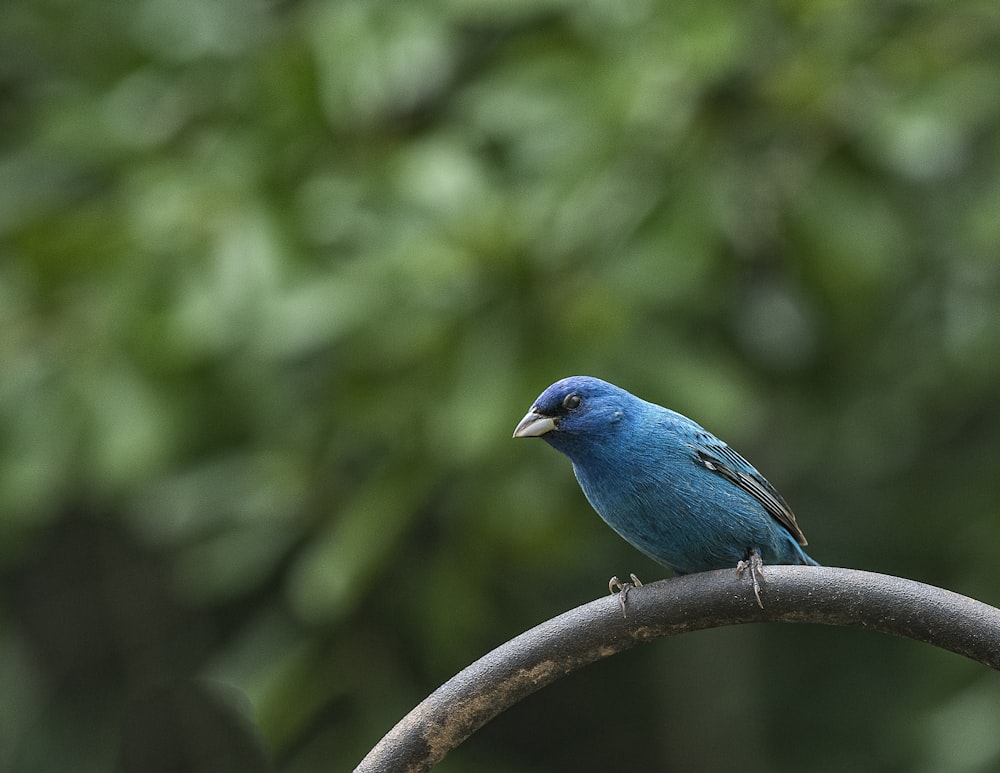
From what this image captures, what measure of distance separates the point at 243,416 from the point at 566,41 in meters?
1.50

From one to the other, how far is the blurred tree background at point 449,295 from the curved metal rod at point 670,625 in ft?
4.32

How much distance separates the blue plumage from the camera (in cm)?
269

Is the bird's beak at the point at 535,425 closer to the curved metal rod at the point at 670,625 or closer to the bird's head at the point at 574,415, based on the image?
the bird's head at the point at 574,415

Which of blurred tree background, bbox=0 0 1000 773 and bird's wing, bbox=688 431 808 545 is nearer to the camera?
bird's wing, bbox=688 431 808 545

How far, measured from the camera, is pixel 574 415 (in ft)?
9.21

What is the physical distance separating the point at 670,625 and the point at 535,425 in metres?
0.82

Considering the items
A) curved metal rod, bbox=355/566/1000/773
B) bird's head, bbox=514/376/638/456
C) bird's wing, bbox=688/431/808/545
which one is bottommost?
curved metal rod, bbox=355/566/1000/773

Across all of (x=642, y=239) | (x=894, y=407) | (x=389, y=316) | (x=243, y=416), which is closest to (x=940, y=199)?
(x=894, y=407)

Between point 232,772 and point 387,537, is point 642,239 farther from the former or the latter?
point 232,772

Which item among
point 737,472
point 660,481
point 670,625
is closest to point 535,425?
point 660,481

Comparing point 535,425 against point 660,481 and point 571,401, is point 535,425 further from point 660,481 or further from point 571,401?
point 660,481

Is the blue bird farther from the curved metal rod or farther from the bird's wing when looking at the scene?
the curved metal rod

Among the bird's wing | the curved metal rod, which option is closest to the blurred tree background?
the bird's wing

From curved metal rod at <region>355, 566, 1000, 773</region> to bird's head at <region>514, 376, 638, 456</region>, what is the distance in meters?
0.73
